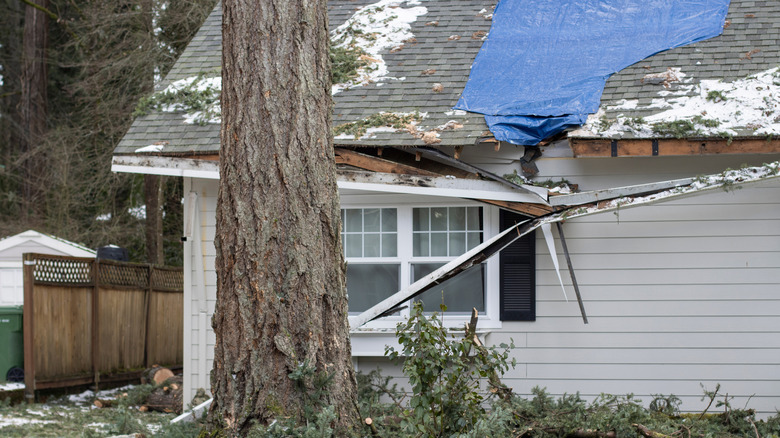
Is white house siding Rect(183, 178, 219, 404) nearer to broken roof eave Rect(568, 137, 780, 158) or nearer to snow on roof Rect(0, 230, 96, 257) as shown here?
broken roof eave Rect(568, 137, 780, 158)

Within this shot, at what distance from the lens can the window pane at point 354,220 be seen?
25.5ft

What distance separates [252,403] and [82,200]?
1310 centimetres

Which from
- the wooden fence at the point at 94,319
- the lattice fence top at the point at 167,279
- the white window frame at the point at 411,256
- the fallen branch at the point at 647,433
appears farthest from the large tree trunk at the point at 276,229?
the lattice fence top at the point at 167,279

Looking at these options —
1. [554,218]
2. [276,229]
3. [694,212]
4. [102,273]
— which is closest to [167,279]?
[102,273]

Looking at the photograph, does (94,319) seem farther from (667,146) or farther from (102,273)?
(667,146)

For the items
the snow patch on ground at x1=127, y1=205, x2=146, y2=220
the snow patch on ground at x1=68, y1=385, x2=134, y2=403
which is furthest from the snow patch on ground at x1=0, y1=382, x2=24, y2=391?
the snow patch on ground at x1=127, y1=205, x2=146, y2=220

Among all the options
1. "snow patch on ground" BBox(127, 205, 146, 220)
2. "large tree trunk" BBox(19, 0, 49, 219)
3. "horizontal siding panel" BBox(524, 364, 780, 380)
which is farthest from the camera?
"large tree trunk" BBox(19, 0, 49, 219)

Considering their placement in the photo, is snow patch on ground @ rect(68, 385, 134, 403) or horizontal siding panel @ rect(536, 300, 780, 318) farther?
snow patch on ground @ rect(68, 385, 134, 403)

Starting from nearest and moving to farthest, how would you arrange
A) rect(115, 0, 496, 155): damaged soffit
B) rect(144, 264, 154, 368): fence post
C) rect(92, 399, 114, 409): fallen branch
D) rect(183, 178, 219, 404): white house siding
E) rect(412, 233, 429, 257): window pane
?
rect(115, 0, 496, 155): damaged soffit < rect(412, 233, 429, 257): window pane < rect(183, 178, 219, 404): white house siding < rect(92, 399, 114, 409): fallen branch < rect(144, 264, 154, 368): fence post

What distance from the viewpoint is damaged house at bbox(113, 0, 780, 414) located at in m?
6.96

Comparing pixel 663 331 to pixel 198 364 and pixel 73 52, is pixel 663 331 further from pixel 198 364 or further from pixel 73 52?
pixel 73 52

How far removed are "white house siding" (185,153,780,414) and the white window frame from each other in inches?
11.0

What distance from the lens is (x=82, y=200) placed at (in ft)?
53.6

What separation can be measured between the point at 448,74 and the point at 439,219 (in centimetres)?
149
